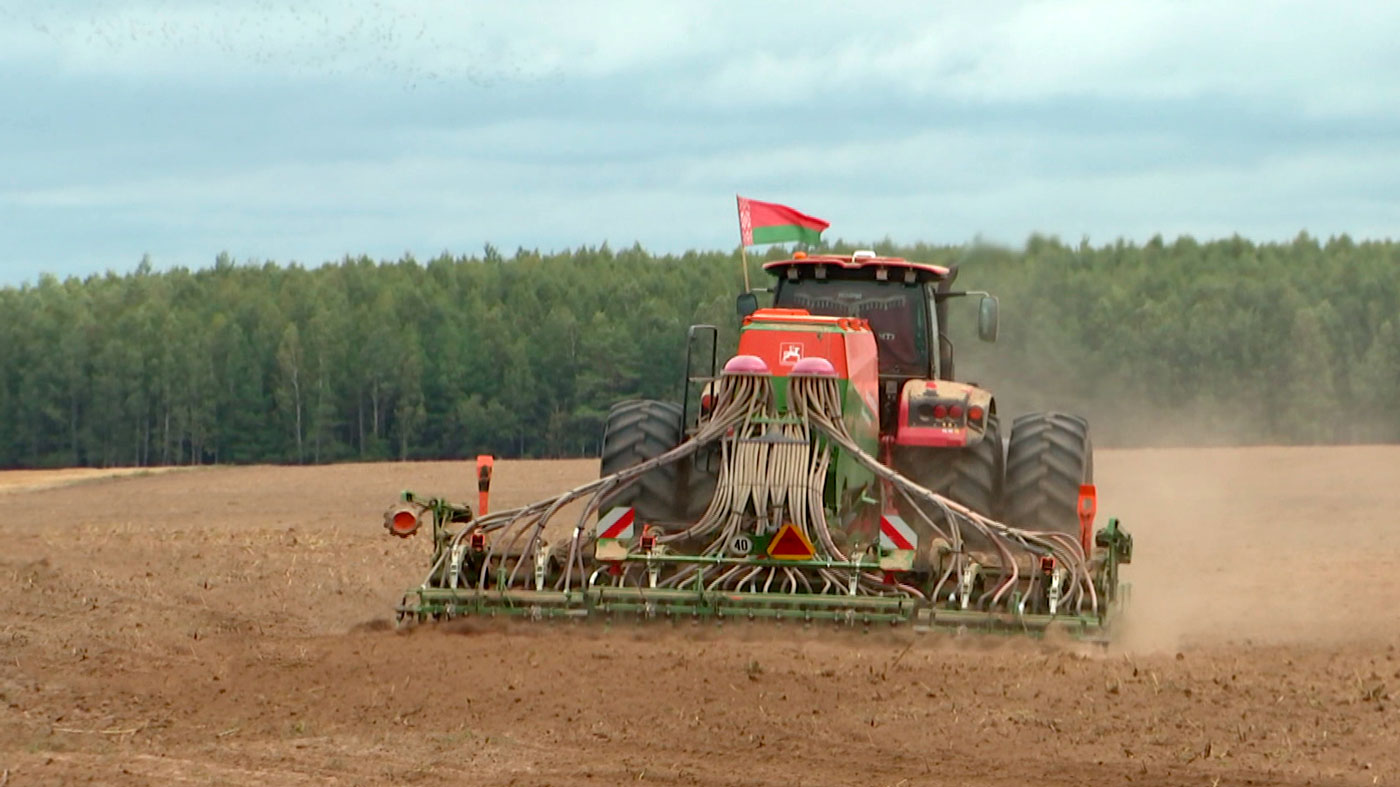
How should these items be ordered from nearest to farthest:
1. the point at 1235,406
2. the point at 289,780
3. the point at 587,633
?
1. the point at 289,780
2. the point at 587,633
3. the point at 1235,406

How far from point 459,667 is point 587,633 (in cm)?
135

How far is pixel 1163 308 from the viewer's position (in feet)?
194

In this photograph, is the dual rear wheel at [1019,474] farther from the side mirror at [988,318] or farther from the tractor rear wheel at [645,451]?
the tractor rear wheel at [645,451]

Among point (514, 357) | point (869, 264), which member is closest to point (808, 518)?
point (869, 264)

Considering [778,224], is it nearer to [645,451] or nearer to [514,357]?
[645,451]

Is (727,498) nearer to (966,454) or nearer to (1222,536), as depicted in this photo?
(966,454)

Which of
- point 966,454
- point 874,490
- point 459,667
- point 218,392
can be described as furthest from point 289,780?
point 218,392

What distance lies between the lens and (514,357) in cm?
6831

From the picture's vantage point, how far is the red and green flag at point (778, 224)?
15.6 metres

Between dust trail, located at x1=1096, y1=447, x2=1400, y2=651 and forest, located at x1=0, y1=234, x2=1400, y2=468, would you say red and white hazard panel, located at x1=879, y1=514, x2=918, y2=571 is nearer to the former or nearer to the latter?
dust trail, located at x1=1096, y1=447, x2=1400, y2=651

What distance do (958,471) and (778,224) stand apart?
3.47 metres

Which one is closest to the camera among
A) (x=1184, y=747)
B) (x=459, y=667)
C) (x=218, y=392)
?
(x=1184, y=747)

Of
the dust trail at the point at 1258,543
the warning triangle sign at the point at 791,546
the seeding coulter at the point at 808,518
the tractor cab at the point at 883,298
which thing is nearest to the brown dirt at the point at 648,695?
the dust trail at the point at 1258,543

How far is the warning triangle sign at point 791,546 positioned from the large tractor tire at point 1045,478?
2.36m
